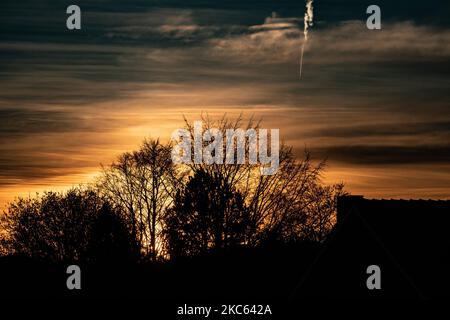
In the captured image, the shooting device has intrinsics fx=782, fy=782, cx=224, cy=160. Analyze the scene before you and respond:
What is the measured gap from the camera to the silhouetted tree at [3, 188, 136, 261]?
6688 centimetres

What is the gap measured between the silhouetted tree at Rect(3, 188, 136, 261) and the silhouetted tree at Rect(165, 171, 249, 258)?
10.8m

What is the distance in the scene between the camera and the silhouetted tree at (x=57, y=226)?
66.9 m

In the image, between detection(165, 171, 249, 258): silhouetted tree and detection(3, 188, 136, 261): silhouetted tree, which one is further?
detection(3, 188, 136, 261): silhouetted tree

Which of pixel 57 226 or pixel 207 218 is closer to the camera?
pixel 207 218

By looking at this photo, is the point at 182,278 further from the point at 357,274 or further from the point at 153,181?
the point at 357,274

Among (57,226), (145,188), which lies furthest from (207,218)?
(57,226)

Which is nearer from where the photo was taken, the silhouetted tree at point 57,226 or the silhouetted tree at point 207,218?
the silhouetted tree at point 207,218

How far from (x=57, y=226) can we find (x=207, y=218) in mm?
21418

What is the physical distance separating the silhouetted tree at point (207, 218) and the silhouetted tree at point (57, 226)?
10819 millimetres

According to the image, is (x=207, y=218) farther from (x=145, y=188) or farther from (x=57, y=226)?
(x=57, y=226)

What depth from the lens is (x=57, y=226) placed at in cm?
6894

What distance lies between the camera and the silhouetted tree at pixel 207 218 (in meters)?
51.8

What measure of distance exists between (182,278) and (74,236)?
21.4 metres
